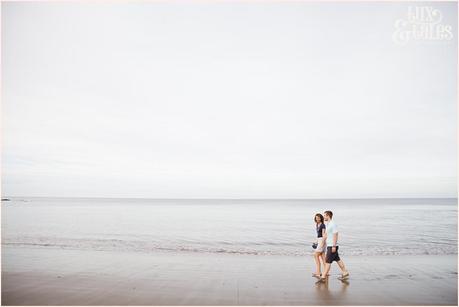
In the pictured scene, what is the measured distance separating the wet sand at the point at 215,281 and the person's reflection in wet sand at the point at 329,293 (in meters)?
0.02

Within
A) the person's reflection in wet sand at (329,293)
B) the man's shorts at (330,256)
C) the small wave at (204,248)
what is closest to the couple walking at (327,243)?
the man's shorts at (330,256)

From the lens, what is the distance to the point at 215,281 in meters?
6.99

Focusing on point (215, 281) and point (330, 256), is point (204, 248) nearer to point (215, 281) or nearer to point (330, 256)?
point (215, 281)

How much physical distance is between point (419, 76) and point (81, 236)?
14.7 metres

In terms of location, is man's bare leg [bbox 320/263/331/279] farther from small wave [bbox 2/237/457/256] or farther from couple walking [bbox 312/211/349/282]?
small wave [bbox 2/237/457/256]

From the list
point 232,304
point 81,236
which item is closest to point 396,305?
point 232,304

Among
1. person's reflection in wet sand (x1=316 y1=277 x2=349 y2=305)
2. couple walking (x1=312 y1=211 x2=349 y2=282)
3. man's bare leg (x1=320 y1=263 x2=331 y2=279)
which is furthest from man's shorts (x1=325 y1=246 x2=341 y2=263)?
person's reflection in wet sand (x1=316 y1=277 x2=349 y2=305)

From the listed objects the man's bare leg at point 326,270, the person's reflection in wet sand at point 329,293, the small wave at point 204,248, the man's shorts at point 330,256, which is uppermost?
the man's shorts at point 330,256

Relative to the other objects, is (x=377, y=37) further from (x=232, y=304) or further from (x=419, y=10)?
(x=232, y=304)

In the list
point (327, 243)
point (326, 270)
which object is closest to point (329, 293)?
point (326, 270)

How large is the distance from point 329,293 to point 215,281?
2362mm

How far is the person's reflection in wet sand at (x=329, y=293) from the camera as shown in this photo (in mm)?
5745

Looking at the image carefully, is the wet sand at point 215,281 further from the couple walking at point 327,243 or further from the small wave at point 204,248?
the small wave at point 204,248

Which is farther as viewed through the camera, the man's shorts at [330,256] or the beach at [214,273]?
the man's shorts at [330,256]
